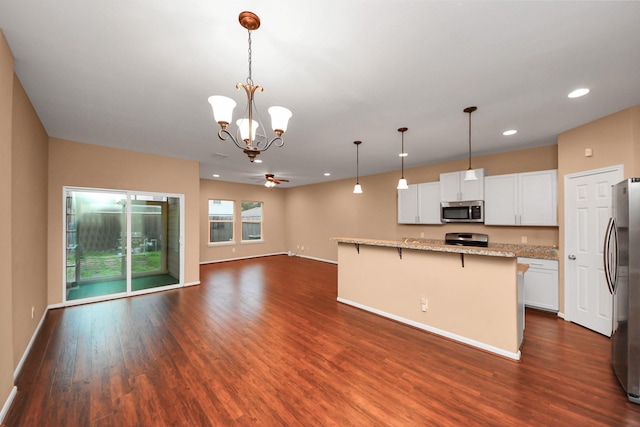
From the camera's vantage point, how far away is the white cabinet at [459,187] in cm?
464

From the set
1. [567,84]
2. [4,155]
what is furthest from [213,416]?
[567,84]

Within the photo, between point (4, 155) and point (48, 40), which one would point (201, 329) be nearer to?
point (4, 155)

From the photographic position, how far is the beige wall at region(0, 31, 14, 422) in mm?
1779

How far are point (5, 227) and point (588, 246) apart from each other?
6.19 metres

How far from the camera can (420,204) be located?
5.59m

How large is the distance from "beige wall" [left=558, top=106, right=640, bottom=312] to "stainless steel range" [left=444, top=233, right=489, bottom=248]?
3.70 ft

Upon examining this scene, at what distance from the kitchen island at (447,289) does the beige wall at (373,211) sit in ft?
6.93

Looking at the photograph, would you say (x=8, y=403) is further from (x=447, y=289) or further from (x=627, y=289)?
(x=627, y=289)

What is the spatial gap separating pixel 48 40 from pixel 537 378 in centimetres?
492

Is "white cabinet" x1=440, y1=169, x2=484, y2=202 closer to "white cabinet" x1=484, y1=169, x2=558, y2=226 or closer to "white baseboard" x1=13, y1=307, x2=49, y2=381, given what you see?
"white cabinet" x1=484, y1=169, x2=558, y2=226

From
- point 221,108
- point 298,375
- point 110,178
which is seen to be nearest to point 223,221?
point 110,178

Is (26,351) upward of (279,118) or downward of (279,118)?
downward

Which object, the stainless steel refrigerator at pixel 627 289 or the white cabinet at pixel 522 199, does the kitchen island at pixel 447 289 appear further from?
the white cabinet at pixel 522 199

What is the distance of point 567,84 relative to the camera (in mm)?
2330
